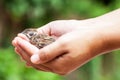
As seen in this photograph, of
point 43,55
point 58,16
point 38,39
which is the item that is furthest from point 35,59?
point 58,16

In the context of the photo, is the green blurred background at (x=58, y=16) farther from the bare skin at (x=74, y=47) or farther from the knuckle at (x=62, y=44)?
the knuckle at (x=62, y=44)

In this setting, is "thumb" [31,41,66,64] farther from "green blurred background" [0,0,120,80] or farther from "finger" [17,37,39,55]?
"green blurred background" [0,0,120,80]

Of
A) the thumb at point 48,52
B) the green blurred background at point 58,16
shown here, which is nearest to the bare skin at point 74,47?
the thumb at point 48,52

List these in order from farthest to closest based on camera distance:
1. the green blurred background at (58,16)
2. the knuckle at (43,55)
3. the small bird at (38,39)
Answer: the green blurred background at (58,16) → the small bird at (38,39) → the knuckle at (43,55)

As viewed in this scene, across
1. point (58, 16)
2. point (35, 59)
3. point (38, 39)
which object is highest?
point (58, 16)

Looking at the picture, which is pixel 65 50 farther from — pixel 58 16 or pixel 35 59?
pixel 58 16

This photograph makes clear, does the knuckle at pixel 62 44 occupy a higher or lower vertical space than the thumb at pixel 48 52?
higher

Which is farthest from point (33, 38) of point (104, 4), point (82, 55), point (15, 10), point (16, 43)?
point (104, 4)
